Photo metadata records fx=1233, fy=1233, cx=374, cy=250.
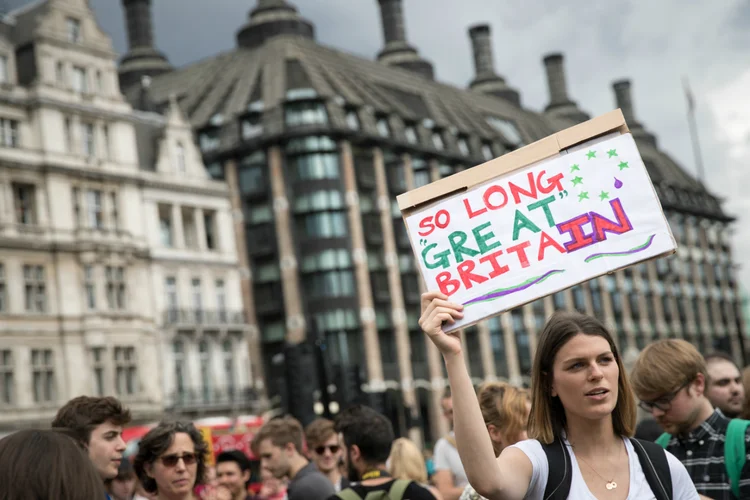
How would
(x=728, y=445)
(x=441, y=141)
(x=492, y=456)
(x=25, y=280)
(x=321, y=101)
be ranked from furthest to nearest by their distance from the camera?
1. (x=441, y=141)
2. (x=321, y=101)
3. (x=25, y=280)
4. (x=728, y=445)
5. (x=492, y=456)

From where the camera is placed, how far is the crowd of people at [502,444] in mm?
3941

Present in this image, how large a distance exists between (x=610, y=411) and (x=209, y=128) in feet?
185

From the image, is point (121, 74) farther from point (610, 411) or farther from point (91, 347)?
point (610, 411)

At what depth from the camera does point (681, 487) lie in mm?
4203

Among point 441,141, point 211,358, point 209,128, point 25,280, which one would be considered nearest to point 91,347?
point 25,280

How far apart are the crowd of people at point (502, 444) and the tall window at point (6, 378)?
1344 inches

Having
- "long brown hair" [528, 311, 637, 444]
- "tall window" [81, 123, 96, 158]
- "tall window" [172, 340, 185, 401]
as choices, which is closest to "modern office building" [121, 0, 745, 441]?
"tall window" [81, 123, 96, 158]

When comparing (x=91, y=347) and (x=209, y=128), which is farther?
(x=209, y=128)

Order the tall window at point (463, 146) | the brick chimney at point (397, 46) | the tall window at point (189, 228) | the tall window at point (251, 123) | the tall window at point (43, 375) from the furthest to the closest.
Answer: the brick chimney at point (397, 46) → the tall window at point (463, 146) → the tall window at point (251, 123) → the tall window at point (189, 228) → the tall window at point (43, 375)

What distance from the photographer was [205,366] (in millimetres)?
50156

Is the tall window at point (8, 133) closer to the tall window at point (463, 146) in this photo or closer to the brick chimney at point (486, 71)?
the tall window at point (463, 146)

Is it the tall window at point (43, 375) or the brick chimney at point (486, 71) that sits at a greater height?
the brick chimney at point (486, 71)

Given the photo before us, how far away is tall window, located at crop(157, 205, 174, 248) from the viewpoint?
4991 cm

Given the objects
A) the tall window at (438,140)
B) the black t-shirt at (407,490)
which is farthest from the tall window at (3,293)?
the black t-shirt at (407,490)
